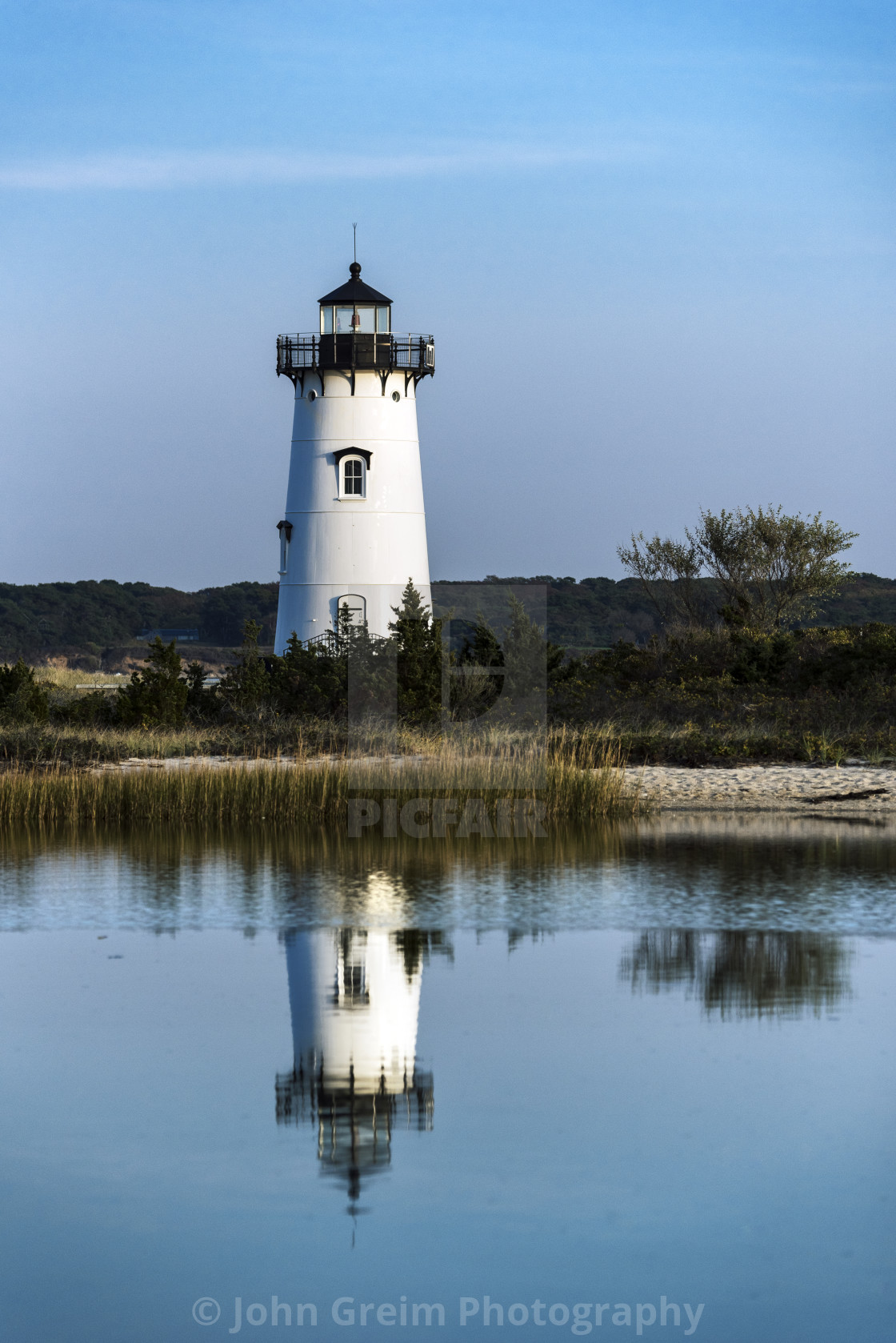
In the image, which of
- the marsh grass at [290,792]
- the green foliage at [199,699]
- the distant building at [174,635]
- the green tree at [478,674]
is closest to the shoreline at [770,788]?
the marsh grass at [290,792]

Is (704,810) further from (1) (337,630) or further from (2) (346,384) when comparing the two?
(2) (346,384)

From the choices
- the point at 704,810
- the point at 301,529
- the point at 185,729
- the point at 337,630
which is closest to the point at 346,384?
the point at 301,529

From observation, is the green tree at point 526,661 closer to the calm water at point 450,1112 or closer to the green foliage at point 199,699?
the green foliage at point 199,699

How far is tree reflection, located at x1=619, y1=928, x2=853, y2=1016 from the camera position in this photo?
10.3 metres

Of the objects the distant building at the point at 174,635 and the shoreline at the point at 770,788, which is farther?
the distant building at the point at 174,635

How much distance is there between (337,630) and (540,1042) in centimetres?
2297

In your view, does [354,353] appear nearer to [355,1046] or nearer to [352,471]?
[352,471]

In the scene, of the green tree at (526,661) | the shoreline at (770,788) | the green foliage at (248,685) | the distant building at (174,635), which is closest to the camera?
the shoreline at (770,788)

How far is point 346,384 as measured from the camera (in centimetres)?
3406

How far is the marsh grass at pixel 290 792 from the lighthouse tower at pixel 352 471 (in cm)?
1377

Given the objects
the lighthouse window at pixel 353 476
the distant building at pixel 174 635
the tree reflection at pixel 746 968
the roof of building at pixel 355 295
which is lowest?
the tree reflection at pixel 746 968

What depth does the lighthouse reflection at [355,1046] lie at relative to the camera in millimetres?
7871

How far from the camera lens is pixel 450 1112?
824 cm

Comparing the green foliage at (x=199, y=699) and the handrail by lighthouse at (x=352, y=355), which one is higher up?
the handrail by lighthouse at (x=352, y=355)
